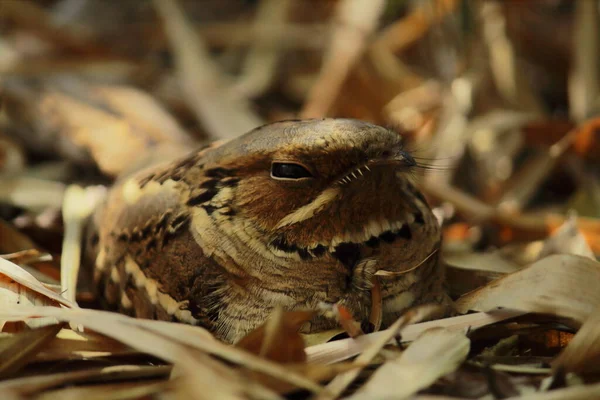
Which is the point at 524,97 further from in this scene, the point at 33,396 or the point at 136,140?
the point at 33,396

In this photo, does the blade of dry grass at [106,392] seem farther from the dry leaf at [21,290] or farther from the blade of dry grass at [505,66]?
the blade of dry grass at [505,66]

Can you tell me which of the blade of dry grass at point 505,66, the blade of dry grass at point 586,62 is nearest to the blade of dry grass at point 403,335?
the blade of dry grass at point 586,62

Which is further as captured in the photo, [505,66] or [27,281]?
[505,66]

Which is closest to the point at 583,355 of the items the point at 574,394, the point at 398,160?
the point at 574,394

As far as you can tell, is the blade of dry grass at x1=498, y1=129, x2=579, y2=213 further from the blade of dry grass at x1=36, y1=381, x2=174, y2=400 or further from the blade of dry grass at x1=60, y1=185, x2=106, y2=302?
the blade of dry grass at x1=36, y1=381, x2=174, y2=400

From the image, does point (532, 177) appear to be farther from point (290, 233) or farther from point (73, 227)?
point (73, 227)

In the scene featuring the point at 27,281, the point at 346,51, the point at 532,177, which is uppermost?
the point at 346,51
